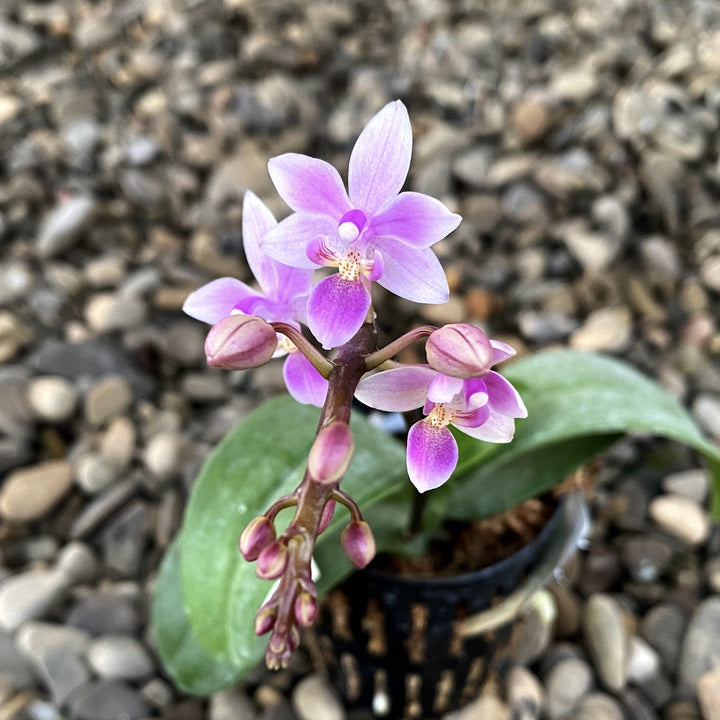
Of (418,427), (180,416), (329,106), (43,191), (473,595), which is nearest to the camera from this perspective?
(418,427)

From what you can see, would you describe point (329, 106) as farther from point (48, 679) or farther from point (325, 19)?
point (48, 679)

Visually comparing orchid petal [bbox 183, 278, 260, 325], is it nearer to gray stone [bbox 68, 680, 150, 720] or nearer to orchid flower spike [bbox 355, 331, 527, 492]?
orchid flower spike [bbox 355, 331, 527, 492]

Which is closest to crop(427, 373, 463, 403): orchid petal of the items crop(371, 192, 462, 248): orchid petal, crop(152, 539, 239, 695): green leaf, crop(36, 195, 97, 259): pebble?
crop(371, 192, 462, 248): orchid petal

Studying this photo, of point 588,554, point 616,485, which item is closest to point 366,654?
point 588,554

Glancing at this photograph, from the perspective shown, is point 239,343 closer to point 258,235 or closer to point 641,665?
point 258,235

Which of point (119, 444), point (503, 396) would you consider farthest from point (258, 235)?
point (119, 444)

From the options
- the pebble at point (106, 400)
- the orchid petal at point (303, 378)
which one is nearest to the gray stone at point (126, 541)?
the pebble at point (106, 400)
